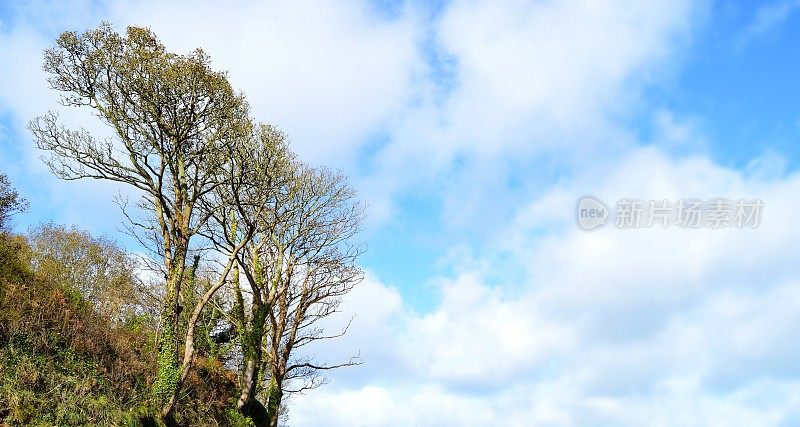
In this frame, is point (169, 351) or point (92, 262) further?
point (92, 262)

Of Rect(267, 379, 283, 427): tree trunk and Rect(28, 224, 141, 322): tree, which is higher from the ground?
Rect(28, 224, 141, 322): tree

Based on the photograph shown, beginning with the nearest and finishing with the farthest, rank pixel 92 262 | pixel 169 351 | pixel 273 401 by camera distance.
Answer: pixel 169 351
pixel 273 401
pixel 92 262

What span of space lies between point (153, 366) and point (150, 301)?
44.1 ft

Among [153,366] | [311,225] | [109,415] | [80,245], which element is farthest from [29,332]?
[80,245]

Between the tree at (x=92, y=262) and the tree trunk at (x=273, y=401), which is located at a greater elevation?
the tree at (x=92, y=262)

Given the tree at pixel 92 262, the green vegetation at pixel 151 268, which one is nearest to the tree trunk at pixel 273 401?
the green vegetation at pixel 151 268

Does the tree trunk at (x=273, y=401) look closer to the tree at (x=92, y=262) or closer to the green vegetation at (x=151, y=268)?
the green vegetation at (x=151, y=268)

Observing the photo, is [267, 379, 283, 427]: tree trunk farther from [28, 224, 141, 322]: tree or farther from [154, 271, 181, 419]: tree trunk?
[28, 224, 141, 322]: tree

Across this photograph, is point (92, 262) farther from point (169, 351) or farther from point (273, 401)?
point (169, 351)

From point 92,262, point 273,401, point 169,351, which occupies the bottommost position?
point 169,351

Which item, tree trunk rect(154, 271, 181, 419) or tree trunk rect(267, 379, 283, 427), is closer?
tree trunk rect(154, 271, 181, 419)

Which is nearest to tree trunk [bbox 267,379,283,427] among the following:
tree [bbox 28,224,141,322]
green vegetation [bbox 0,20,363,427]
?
green vegetation [bbox 0,20,363,427]

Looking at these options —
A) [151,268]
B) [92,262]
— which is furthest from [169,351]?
[92,262]

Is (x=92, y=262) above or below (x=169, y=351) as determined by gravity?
above
